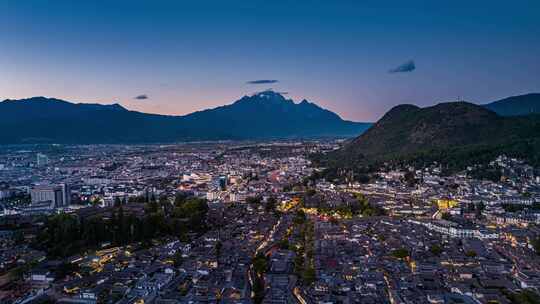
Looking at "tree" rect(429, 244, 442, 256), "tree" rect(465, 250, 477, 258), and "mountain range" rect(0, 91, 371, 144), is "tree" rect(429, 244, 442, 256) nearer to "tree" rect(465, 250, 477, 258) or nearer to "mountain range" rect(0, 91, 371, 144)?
"tree" rect(465, 250, 477, 258)

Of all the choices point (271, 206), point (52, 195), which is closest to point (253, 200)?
point (271, 206)

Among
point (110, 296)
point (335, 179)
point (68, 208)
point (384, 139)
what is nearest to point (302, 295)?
point (110, 296)

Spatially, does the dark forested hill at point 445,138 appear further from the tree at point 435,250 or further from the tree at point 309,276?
the tree at point 309,276

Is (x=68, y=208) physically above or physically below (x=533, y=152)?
below

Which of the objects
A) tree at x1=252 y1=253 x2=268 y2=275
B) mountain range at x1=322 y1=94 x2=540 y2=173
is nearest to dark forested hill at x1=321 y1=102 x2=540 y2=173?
mountain range at x1=322 y1=94 x2=540 y2=173

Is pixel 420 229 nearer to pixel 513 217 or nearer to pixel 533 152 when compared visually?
Answer: pixel 513 217

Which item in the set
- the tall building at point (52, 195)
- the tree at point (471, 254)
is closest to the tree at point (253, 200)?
the tall building at point (52, 195)
